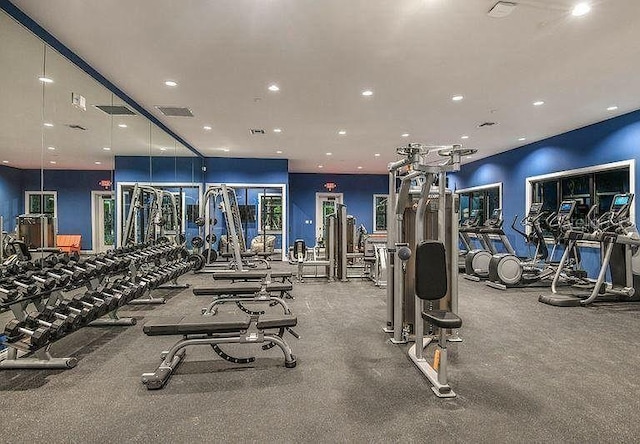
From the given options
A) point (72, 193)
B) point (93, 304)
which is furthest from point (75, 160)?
point (93, 304)

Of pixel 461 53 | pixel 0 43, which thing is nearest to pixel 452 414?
pixel 461 53

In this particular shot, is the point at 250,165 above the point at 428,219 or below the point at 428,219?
above

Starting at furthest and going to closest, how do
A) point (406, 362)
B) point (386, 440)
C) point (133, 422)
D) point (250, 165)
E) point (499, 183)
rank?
point (250, 165) → point (499, 183) → point (406, 362) → point (133, 422) → point (386, 440)

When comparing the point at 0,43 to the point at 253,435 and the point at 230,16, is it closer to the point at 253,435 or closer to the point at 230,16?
the point at 230,16

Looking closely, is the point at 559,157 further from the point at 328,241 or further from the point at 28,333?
the point at 28,333

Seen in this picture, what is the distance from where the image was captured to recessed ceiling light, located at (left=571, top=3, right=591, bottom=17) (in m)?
2.81

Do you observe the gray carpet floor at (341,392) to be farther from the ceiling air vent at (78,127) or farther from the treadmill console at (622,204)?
the ceiling air vent at (78,127)

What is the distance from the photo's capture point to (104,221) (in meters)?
5.46

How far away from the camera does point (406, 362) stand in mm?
2795

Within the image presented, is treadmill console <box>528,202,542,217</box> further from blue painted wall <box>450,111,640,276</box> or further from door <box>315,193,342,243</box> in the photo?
door <box>315,193,342,243</box>

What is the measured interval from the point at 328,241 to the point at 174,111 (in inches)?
141

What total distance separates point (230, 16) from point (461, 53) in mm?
2346

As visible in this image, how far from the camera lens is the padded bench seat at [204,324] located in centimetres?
249

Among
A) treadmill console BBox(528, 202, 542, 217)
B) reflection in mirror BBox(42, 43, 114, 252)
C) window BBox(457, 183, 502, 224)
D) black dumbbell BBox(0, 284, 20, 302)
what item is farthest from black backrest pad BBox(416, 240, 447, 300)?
window BBox(457, 183, 502, 224)
